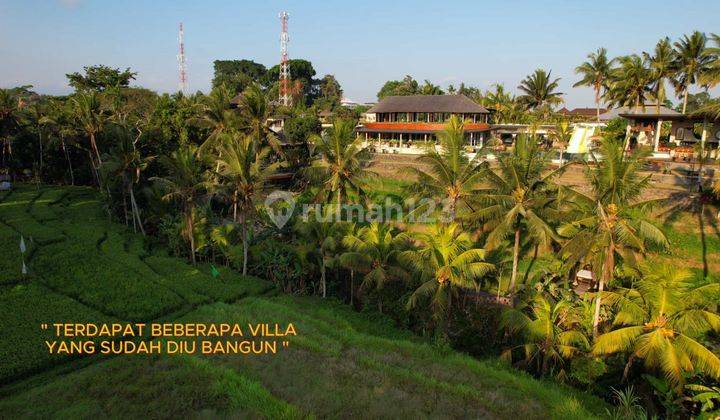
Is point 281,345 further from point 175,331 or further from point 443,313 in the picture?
point 443,313

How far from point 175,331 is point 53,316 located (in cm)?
435

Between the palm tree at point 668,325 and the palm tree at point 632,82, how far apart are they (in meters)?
27.6

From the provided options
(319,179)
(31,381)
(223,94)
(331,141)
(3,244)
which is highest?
(223,94)

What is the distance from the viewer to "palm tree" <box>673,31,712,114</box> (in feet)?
106

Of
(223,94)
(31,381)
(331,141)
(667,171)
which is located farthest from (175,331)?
(667,171)

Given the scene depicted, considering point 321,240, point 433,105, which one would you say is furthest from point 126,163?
point 433,105

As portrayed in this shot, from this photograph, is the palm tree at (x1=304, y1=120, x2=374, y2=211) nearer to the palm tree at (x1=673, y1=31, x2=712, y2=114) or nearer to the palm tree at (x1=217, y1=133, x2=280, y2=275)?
the palm tree at (x1=217, y1=133, x2=280, y2=275)

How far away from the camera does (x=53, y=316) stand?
15258 mm

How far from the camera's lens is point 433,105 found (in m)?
41.2

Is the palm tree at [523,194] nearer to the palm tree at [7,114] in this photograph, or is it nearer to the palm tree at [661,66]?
the palm tree at [661,66]

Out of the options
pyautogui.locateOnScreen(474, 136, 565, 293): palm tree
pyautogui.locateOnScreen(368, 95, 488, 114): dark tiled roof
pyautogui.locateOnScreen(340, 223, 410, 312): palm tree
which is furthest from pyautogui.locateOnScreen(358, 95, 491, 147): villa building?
pyautogui.locateOnScreen(340, 223, 410, 312): palm tree

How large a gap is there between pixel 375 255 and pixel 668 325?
10.3m

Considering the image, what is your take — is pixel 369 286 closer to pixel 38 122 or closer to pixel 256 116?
pixel 256 116

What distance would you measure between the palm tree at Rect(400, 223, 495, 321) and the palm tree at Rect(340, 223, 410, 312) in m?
1.56
